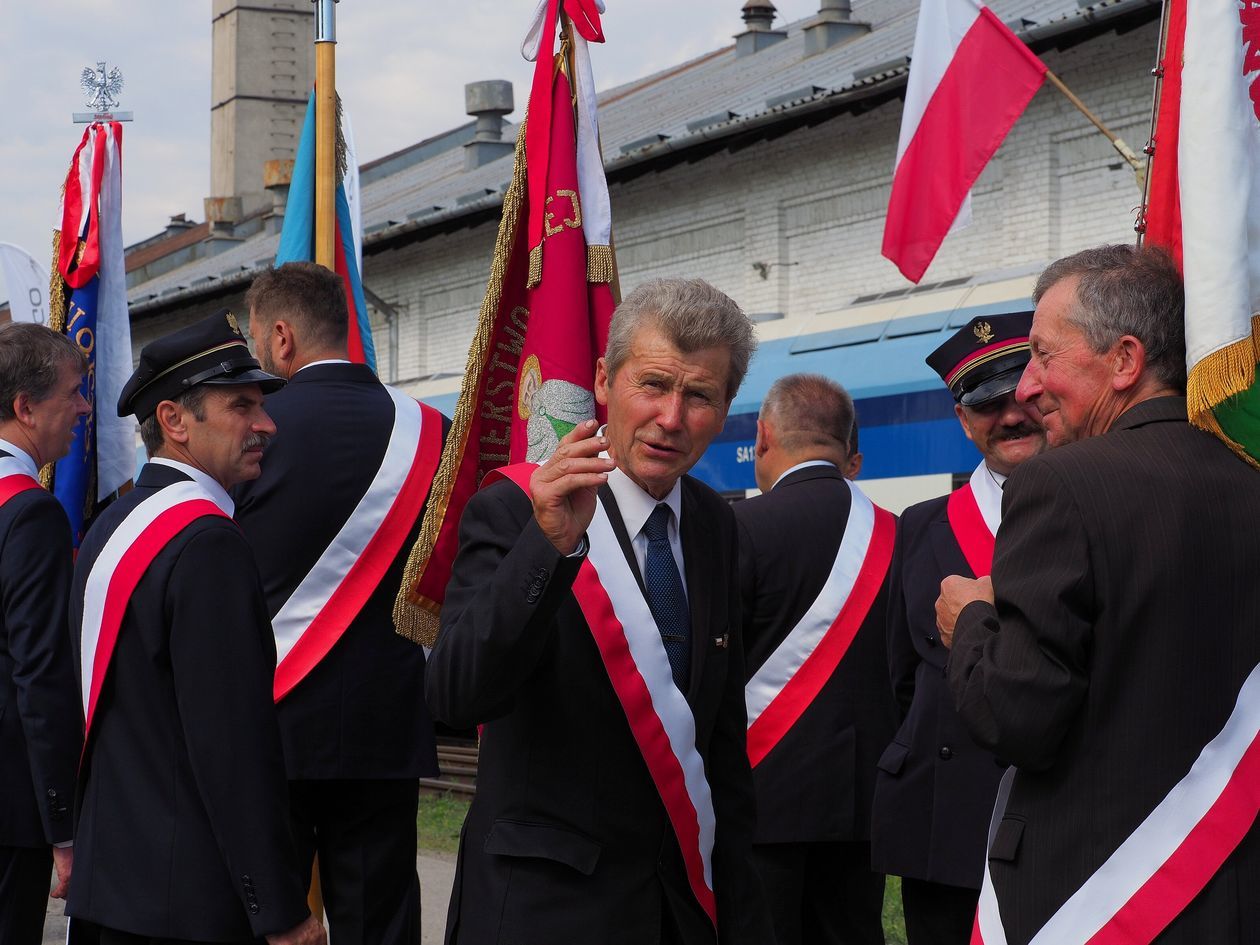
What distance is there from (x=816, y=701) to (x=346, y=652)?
4.48 feet

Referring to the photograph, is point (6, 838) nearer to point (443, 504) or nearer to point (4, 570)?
point (4, 570)

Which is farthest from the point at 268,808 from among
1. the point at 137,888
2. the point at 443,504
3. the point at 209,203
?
the point at 209,203

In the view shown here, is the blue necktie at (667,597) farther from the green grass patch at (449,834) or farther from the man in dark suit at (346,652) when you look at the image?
the green grass patch at (449,834)

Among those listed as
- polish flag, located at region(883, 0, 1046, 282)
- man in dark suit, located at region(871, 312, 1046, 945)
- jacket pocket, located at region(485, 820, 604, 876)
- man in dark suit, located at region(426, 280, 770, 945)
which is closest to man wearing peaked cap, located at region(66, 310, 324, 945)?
man in dark suit, located at region(426, 280, 770, 945)

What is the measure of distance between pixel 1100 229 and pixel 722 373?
1209 cm

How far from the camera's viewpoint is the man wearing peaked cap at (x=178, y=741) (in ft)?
10.2

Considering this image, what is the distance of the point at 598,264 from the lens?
151 inches

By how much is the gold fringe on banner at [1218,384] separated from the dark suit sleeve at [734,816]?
0.88 m

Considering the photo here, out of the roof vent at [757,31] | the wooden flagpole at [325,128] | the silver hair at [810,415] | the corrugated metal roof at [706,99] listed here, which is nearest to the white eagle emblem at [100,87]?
the wooden flagpole at [325,128]

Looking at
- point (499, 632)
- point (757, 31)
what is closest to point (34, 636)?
point (499, 632)

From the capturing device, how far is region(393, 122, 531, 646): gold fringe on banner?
341 cm

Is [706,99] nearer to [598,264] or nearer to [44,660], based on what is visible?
[598,264]

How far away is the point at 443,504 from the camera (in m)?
3.51

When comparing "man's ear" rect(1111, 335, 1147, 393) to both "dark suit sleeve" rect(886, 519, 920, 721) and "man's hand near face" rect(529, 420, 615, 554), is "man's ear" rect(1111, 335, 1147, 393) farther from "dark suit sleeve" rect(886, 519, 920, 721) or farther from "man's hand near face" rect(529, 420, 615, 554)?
"dark suit sleeve" rect(886, 519, 920, 721)
